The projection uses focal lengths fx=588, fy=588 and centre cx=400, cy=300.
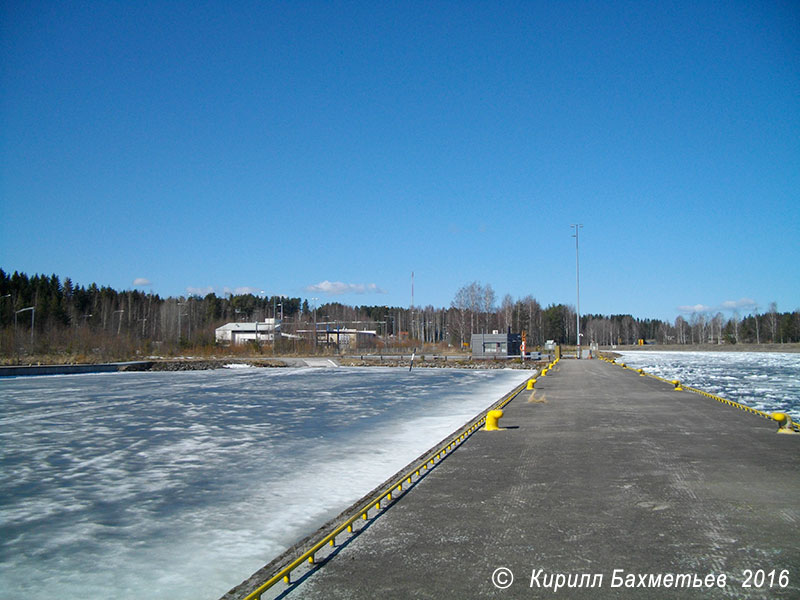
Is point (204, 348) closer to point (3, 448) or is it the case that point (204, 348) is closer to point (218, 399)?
point (218, 399)

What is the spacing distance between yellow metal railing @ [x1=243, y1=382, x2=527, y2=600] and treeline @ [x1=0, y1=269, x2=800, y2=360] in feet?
167

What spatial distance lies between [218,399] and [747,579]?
21.6m

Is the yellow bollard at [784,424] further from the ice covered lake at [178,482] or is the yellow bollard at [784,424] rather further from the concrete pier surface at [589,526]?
the ice covered lake at [178,482]

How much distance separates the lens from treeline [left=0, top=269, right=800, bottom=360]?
62.0 metres

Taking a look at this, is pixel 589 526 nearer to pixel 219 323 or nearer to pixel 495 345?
pixel 495 345

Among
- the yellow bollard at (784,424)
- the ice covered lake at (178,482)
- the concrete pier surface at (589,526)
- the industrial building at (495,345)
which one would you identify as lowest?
the ice covered lake at (178,482)

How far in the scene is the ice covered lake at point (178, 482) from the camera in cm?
612

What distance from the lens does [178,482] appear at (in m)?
9.88

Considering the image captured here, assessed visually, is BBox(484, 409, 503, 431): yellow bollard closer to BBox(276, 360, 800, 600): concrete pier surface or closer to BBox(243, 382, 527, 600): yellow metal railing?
BBox(243, 382, 527, 600): yellow metal railing

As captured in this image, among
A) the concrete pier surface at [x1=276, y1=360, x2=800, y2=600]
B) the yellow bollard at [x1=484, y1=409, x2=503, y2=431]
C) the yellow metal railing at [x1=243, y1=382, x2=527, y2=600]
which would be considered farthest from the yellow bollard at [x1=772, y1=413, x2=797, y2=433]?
→ the yellow metal railing at [x1=243, y1=382, x2=527, y2=600]

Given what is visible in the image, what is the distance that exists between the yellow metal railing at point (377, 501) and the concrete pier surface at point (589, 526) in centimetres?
16

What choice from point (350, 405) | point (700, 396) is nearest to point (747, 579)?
point (350, 405)

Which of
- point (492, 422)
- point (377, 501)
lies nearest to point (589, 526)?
point (377, 501)

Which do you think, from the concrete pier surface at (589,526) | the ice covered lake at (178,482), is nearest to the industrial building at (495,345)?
the ice covered lake at (178,482)
